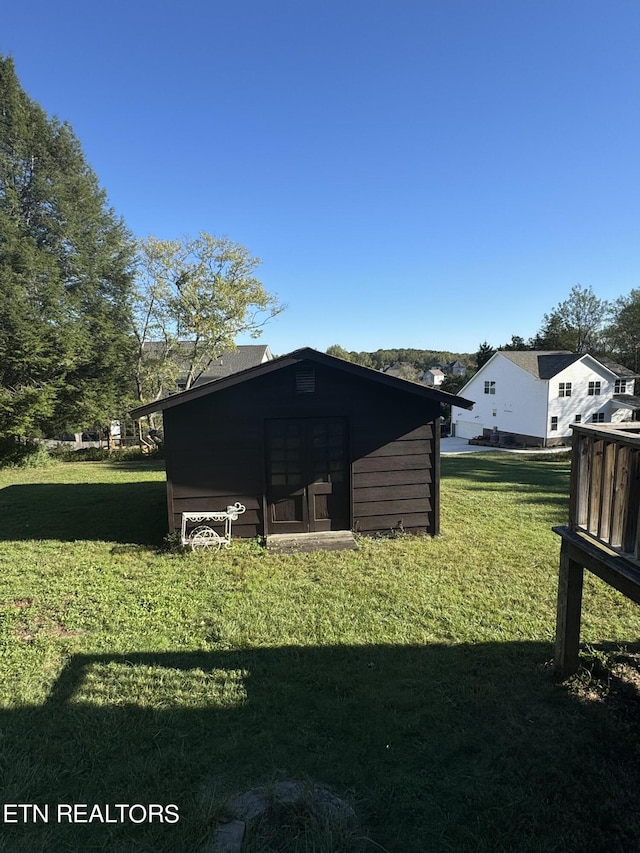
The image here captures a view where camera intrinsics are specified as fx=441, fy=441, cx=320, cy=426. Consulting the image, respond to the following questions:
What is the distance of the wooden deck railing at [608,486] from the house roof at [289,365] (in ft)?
10.8

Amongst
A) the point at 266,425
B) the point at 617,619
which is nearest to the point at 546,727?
the point at 617,619

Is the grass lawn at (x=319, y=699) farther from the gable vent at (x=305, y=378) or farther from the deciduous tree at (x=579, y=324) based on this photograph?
the deciduous tree at (x=579, y=324)

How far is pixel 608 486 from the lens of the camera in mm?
3166

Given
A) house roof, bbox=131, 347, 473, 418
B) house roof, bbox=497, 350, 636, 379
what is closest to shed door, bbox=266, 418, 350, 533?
house roof, bbox=131, 347, 473, 418

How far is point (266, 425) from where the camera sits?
7.16m

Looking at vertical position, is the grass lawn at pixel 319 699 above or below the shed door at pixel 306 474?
below

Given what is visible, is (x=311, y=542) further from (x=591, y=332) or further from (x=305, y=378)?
(x=591, y=332)

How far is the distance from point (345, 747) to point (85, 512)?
827 cm

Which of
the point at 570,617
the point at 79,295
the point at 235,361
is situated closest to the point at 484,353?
the point at 235,361

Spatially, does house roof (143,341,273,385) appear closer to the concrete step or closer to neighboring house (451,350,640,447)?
neighboring house (451,350,640,447)

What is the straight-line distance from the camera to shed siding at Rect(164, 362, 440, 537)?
23.0ft

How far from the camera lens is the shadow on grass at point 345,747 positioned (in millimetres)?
2262

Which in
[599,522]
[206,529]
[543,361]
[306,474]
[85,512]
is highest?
[543,361]

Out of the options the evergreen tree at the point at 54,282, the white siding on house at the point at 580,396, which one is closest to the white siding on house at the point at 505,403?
the white siding on house at the point at 580,396
